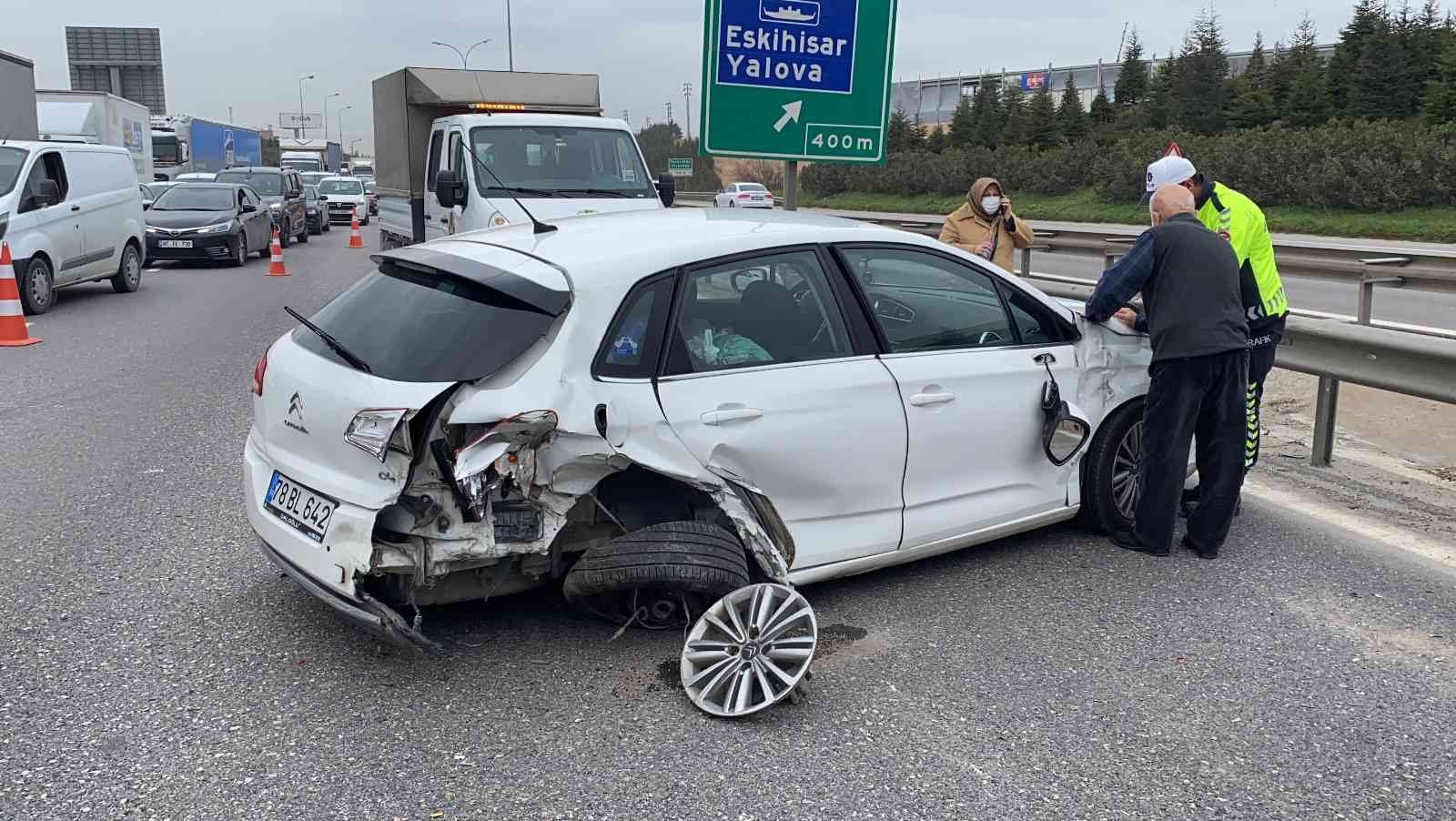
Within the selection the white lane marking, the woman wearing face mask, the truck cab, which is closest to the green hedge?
the truck cab

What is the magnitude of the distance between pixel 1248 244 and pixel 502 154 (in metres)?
8.03

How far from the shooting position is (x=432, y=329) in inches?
165

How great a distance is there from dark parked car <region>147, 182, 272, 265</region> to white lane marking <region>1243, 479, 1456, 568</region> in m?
18.3

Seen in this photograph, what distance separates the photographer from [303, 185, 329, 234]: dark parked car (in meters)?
32.0

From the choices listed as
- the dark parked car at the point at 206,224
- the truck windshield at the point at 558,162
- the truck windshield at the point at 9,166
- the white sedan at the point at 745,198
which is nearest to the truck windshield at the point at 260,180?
the dark parked car at the point at 206,224

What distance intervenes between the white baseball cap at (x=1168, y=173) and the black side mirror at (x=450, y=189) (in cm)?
732

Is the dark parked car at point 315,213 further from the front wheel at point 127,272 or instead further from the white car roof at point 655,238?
the white car roof at point 655,238

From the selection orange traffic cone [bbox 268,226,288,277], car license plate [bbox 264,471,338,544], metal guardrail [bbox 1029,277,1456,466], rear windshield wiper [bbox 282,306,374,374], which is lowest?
orange traffic cone [bbox 268,226,288,277]

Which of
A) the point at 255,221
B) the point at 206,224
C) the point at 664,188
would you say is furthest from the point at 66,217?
the point at 255,221

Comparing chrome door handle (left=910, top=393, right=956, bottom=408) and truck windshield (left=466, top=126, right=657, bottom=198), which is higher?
truck windshield (left=466, top=126, right=657, bottom=198)

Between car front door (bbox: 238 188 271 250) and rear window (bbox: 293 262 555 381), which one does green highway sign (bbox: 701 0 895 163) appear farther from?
car front door (bbox: 238 188 271 250)

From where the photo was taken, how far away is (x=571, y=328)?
4133mm

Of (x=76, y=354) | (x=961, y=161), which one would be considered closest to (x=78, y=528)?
(x=76, y=354)

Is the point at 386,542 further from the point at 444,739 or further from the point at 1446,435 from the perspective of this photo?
the point at 1446,435
